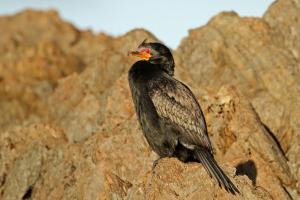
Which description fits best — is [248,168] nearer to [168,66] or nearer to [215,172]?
[168,66]

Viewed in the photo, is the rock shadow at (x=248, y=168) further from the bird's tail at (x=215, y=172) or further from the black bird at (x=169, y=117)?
the bird's tail at (x=215, y=172)

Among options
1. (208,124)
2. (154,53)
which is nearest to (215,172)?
(154,53)

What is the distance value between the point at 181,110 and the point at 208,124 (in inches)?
192

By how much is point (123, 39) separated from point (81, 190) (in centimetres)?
1426

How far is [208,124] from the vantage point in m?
21.7

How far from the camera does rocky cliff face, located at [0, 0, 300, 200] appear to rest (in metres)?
18.3

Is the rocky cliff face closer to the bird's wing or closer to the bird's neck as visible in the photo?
the bird's wing

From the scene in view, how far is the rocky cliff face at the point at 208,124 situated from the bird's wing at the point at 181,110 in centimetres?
74

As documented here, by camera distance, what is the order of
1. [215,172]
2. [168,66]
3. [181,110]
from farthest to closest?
[168,66]
[181,110]
[215,172]

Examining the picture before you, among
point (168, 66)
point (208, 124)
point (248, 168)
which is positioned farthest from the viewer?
point (208, 124)

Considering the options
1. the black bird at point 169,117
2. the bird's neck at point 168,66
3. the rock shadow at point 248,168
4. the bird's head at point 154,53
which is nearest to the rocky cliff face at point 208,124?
the rock shadow at point 248,168

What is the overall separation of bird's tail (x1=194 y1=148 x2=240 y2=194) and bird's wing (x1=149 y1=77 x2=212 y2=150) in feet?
1.77

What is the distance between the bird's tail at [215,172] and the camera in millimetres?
15258

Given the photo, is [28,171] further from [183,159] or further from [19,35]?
[19,35]
